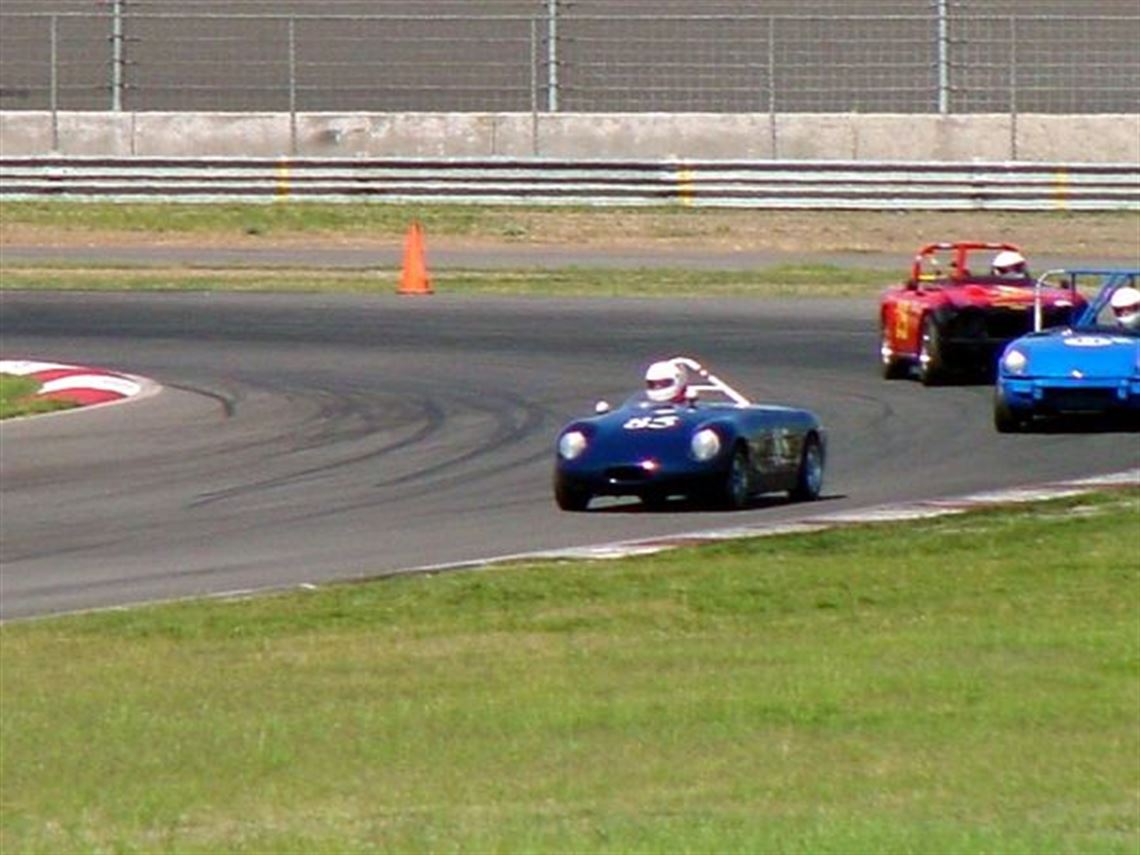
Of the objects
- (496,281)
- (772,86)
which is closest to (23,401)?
(496,281)

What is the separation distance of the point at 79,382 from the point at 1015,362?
6.51 metres

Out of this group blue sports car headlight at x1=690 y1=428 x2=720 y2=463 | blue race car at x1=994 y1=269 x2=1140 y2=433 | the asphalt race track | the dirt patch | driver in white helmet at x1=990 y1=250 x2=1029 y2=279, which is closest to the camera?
the asphalt race track

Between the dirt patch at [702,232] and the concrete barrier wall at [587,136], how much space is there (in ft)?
3.85

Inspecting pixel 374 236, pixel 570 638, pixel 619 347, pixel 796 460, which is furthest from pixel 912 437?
pixel 374 236

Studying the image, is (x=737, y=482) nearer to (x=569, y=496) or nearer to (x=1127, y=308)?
(x=569, y=496)

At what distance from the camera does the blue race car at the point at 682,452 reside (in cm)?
1333

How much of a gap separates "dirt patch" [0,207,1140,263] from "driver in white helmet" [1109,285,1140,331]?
48.0 ft

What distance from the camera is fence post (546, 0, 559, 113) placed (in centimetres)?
3331

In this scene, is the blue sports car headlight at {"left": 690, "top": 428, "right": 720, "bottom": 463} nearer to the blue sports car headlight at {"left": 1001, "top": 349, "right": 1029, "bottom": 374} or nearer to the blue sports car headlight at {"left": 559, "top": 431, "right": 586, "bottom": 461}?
the blue sports car headlight at {"left": 559, "top": 431, "right": 586, "bottom": 461}

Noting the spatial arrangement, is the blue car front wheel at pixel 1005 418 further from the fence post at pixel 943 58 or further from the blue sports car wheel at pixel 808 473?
the fence post at pixel 943 58

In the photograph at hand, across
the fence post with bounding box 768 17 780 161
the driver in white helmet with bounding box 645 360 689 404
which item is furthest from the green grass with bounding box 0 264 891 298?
the driver in white helmet with bounding box 645 360 689 404

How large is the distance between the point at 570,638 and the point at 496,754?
243cm

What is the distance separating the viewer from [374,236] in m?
32.5

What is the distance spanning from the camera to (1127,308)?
16.7 metres
